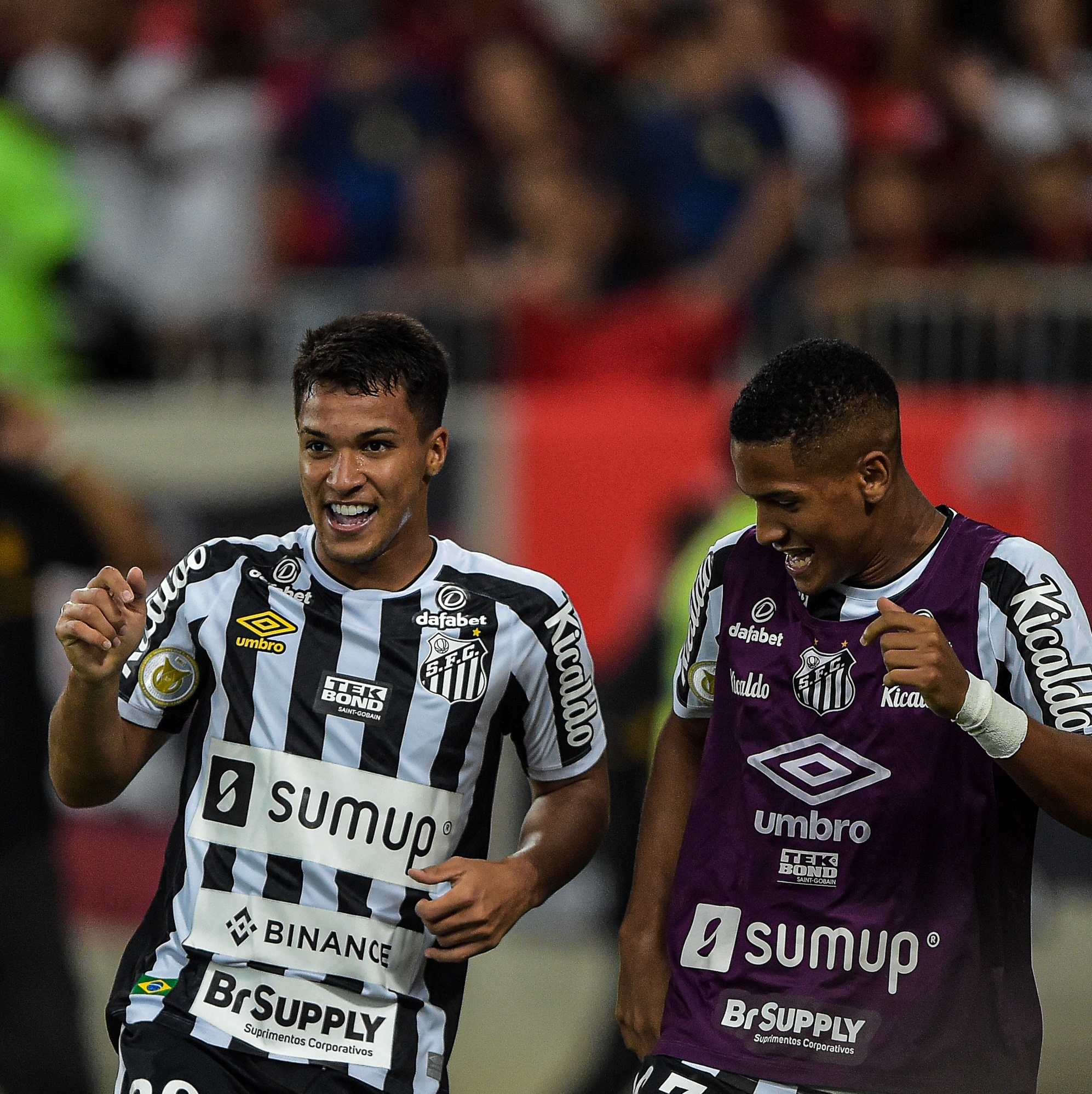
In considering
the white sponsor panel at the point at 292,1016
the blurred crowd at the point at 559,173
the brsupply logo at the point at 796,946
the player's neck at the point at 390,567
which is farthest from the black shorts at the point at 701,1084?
the blurred crowd at the point at 559,173

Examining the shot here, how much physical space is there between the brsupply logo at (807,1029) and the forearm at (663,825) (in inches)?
12.7

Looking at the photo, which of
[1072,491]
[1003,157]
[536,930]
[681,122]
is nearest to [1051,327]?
[1072,491]

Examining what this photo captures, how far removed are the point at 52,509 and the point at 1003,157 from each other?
4.35 metres

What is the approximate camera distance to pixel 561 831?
4.02 meters

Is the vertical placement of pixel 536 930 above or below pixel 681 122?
below

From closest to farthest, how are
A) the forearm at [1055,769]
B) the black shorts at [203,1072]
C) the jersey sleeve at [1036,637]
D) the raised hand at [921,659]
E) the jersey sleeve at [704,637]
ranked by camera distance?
the raised hand at [921,659] < the forearm at [1055,769] < the jersey sleeve at [1036,637] < the black shorts at [203,1072] < the jersey sleeve at [704,637]

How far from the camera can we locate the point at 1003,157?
7.94 m

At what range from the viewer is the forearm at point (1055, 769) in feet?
11.1

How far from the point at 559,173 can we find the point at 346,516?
4.54 metres

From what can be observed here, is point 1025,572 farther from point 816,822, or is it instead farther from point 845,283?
point 845,283

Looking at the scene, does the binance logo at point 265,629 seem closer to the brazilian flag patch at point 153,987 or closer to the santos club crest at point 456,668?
the santos club crest at point 456,668

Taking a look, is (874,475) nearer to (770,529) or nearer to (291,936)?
(770,529)

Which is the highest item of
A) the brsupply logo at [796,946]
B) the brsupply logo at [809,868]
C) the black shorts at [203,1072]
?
the brsupply logo at [809,868]

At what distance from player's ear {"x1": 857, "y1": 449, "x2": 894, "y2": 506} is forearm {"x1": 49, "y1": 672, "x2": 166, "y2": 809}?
1.58 meters
